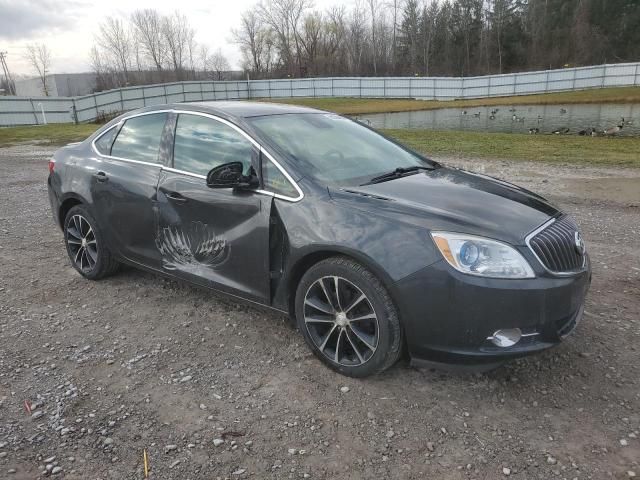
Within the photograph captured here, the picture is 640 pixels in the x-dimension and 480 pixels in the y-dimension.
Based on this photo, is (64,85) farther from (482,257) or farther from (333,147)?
(482,257)

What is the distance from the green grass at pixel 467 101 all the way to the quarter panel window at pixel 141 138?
3046 cm

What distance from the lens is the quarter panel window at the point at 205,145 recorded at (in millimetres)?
3715

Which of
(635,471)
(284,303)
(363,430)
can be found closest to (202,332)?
(284,303)

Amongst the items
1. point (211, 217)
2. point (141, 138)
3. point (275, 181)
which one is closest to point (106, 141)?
point (141, 138)

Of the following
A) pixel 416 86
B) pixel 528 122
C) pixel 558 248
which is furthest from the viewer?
pixel 416 86

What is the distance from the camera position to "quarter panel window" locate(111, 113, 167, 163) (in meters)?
4.29

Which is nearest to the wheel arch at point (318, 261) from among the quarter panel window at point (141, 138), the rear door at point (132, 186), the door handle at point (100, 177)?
the rear door at point (132, 186)

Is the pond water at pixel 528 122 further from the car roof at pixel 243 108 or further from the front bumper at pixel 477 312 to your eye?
the front bumper at pixel 477 312

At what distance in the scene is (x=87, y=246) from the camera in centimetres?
494

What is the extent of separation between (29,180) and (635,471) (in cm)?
1201

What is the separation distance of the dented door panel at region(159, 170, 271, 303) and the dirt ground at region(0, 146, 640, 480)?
1.48ft

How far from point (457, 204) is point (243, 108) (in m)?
→ 1.94

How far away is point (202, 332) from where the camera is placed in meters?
3.92

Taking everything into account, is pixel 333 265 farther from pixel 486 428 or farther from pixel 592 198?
pixel 592 198
